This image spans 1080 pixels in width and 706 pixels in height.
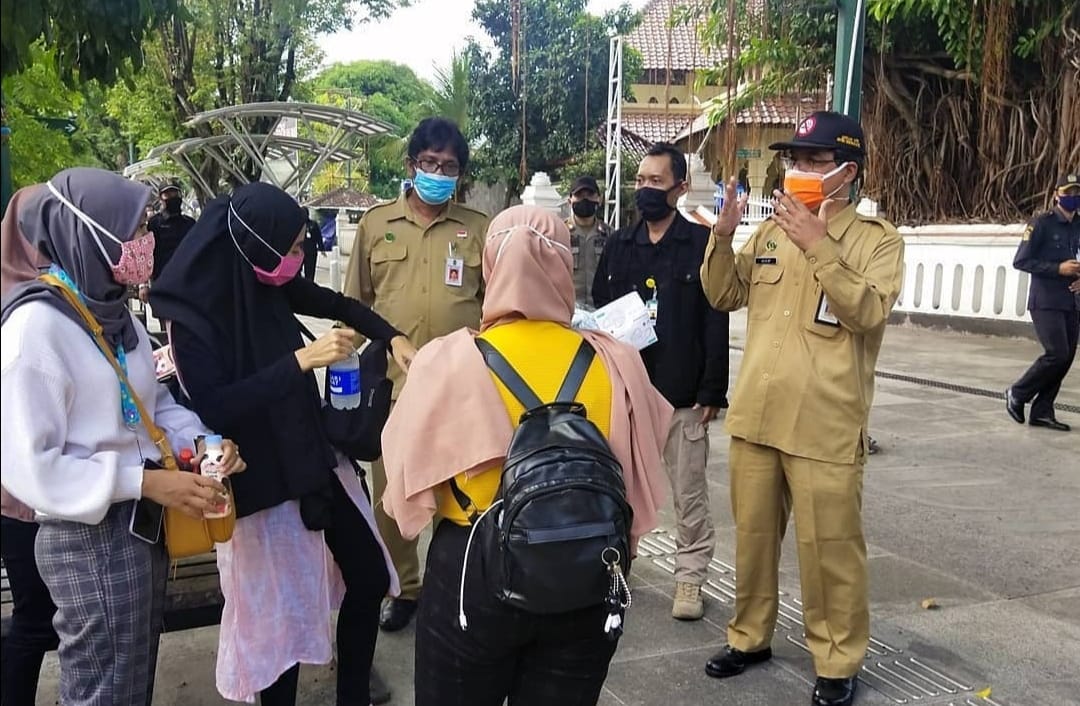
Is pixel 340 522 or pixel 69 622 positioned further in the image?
pixel 340 522

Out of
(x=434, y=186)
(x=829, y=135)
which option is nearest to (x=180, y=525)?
(x=434, y=186)

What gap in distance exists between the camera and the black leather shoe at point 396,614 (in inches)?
149

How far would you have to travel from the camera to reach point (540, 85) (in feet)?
86.2

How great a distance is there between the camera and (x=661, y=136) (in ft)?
83.3

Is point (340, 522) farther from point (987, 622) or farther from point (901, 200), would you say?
A: point (901, 200)

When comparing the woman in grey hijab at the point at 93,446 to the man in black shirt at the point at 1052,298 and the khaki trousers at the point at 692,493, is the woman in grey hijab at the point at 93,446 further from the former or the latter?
the man in black shirt at the point at 1052,298

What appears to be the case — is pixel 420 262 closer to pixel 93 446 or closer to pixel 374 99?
pixel 93 446

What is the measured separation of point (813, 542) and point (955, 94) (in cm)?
1232

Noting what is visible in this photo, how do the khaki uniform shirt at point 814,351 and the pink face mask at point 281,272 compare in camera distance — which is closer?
the pink face mask at point 281,272

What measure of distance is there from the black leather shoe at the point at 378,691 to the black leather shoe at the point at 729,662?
1.14m

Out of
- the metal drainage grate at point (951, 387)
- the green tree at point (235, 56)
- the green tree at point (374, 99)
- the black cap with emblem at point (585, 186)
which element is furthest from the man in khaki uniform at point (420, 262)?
the green tree at point (374, 99)

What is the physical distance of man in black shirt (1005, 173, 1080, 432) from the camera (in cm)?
715

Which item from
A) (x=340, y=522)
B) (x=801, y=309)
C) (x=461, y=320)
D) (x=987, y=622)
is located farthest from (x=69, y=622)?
(x=987, y=622)

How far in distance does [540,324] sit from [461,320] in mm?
1767
